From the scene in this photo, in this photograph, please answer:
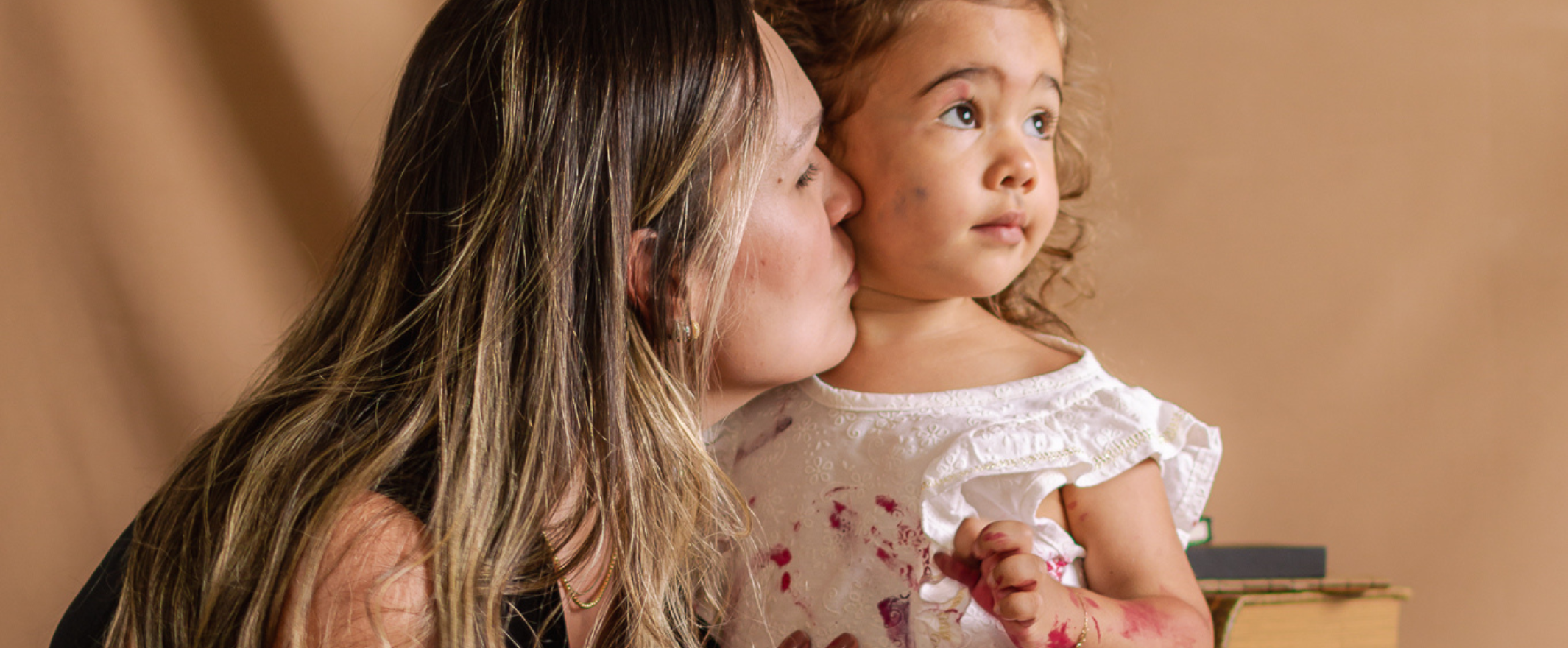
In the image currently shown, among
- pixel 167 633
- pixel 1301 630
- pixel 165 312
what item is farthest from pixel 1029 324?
pixel 165 312

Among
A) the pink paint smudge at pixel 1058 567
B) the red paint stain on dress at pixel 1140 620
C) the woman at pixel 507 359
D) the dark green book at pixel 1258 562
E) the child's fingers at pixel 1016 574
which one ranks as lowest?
the dark green book at pixel 1258 562

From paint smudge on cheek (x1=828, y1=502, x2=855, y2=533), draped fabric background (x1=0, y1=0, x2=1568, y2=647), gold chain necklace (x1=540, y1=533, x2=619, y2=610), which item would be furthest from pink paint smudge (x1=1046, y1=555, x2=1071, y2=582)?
draped fabric background (x1=0, y1=0, x2=1568, y2=647)

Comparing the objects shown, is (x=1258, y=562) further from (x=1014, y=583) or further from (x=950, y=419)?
(x=1014, y=583)

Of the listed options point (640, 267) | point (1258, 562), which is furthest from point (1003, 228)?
point (1258, 562)

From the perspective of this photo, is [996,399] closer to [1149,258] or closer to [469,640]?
[469,640]

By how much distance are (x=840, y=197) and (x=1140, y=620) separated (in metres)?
0.52

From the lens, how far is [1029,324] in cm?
152

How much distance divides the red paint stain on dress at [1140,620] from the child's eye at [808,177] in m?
0.52

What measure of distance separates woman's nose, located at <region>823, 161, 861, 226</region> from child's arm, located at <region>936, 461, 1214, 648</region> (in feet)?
1.22

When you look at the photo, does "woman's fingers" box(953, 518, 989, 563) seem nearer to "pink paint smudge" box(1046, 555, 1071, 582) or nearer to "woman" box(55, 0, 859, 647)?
"pink paint smudge" box(1046, 555, 1071, 582)

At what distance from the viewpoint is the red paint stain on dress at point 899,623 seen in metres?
1.05

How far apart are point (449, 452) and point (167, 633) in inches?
12.0

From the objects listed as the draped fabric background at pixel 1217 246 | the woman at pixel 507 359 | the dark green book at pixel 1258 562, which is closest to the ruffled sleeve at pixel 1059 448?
the woman at pixel 507 359

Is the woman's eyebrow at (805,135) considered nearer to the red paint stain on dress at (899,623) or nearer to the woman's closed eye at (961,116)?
the woman's closed eye at (961,116)
